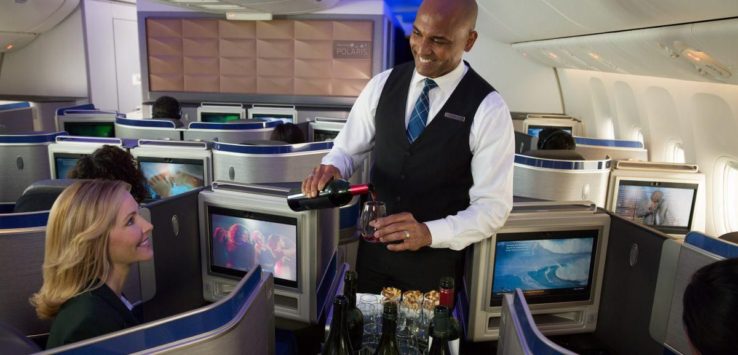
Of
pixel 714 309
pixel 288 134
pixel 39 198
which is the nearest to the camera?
pixel 714 309

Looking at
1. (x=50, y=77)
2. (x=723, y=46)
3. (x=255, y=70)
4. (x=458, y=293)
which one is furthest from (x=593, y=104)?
(x=50, y=77)

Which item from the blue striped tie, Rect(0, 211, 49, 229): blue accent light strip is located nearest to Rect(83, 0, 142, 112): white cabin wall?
Rect(0, 211, 49, 229): blue accent light strip

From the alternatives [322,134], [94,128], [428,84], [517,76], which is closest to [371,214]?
[428,84]

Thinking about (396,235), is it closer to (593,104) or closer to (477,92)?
(477,92)

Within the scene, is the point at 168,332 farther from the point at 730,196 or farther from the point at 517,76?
the point at 517,76

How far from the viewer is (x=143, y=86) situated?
10.5 m

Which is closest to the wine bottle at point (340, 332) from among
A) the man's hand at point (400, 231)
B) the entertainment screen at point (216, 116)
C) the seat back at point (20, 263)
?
the man's hand at point (400, 231)

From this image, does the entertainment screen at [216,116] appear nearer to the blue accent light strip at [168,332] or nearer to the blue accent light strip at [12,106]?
the blue accent light strip at [12,106]

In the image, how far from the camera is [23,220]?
178 cm

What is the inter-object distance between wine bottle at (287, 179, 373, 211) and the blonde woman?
21.4 inches

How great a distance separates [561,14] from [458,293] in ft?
11.5

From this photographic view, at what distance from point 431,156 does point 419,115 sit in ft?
0.51

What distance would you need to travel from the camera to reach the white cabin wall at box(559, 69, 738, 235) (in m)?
4.78

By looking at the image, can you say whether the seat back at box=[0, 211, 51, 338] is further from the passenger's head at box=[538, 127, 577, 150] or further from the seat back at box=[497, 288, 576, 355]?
the passenger's head at box=[538, 127, 577, 150]
